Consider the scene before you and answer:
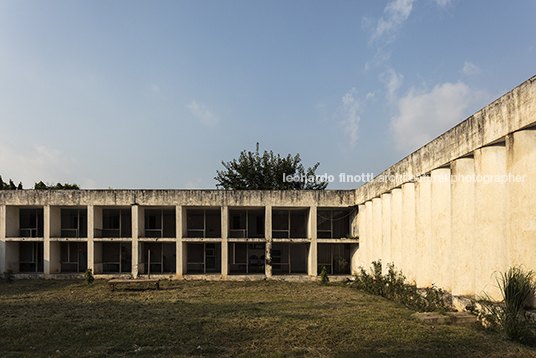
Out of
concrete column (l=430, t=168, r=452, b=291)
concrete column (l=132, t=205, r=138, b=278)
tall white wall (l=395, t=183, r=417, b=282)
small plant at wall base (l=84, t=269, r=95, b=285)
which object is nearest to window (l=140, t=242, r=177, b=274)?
concrete column (l=132, t=205, r=138, b=278)

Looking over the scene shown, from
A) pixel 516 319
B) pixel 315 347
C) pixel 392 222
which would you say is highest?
pixel 392 222

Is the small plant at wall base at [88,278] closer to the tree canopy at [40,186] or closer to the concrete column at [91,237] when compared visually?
the concrete column at [91,237]

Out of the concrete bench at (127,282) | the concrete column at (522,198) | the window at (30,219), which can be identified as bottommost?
the concrete bench at (127,282)

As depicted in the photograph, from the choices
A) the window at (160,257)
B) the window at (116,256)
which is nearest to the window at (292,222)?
the window at (160,257)

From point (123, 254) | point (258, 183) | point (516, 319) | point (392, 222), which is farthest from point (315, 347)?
point (258, 183)

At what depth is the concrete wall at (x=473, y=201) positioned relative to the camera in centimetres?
773

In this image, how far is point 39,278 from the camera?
20.0m

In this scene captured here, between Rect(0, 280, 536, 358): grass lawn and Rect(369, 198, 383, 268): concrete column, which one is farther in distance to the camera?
Rect(369, 198, 383, 268): concrete column

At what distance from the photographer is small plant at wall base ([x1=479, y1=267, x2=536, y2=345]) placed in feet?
24.2

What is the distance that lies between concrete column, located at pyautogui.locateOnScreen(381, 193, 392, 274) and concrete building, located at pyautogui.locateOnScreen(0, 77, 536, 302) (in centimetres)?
8

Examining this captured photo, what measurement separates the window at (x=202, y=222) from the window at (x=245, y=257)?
59.2 inches

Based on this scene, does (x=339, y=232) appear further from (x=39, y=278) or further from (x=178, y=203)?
(x=39, y=278)

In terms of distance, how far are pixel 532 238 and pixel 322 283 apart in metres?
12.2

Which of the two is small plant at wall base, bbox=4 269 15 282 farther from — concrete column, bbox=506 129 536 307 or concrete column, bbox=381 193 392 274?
concrete column, bbox=506 129 536 307
